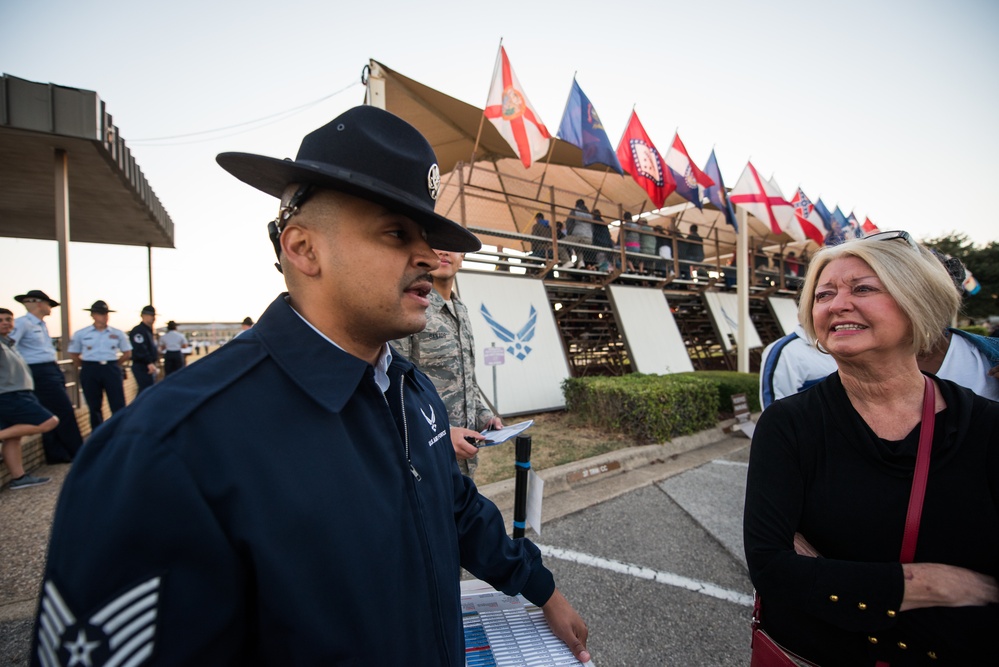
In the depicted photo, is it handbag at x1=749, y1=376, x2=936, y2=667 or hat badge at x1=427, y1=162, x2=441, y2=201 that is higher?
hat badge at x1=427, y1=162, x2=441, y2=201

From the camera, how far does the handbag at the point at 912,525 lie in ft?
4.41

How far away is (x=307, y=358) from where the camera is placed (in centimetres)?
98

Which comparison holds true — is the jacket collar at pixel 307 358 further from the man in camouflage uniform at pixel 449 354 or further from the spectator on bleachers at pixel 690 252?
the spectator on bleachers at pixel 690 252

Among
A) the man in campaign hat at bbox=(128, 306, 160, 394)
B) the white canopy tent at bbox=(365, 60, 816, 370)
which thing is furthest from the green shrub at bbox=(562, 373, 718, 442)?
the man in campaign hat at bbox=(128, 306, 160, 394)

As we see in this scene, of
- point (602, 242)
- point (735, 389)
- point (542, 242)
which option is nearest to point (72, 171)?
point (542, 242)

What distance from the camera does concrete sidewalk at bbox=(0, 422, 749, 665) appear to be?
8.32 feet

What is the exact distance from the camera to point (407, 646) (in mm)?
941

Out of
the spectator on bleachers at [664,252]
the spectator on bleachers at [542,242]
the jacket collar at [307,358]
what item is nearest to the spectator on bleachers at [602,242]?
the spectator on bleachers at [542,242]

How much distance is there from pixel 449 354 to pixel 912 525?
2.31 metres

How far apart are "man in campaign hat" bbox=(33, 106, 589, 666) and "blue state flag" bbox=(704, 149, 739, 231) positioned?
11512 mm

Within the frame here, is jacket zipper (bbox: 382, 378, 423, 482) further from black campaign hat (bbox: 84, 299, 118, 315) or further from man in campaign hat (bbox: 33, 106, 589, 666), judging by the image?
black campaign hat (bbox: 84, 299, 118, 315)

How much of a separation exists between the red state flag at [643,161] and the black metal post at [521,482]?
8.49 meters

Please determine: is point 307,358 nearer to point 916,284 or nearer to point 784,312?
point 916,284

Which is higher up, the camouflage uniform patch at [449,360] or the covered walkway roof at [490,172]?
the covered walkway roof at [490,172]
